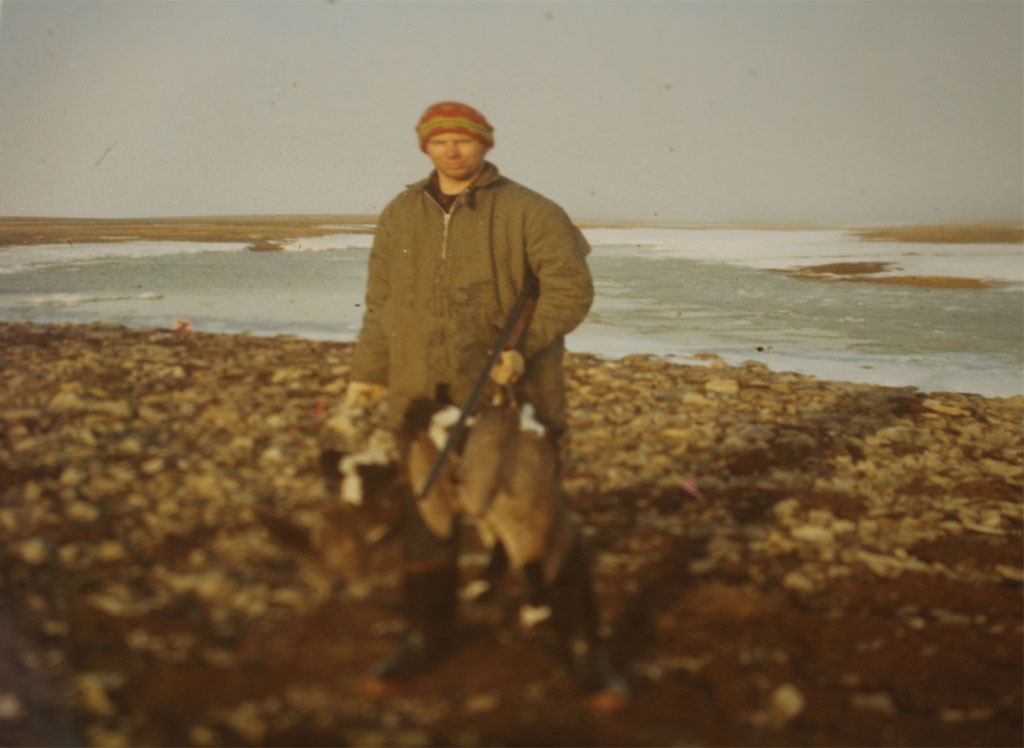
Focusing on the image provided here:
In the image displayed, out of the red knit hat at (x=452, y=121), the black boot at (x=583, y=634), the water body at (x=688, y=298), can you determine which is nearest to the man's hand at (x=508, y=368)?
the black boot at (x=583, y=634)

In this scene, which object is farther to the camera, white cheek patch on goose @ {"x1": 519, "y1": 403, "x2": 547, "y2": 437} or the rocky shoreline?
white cheek patch on goose @ {"x1": 519, "y1": 403, "x2": 547, "y2": 437}

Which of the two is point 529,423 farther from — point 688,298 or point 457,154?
point 688,298

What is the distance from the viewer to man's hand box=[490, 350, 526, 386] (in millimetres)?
2746

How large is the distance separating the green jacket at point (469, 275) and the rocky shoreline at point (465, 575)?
0.62 meters

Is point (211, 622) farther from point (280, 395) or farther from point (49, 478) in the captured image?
point (280, 395)

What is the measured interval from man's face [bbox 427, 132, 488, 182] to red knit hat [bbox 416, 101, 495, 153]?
0.02 meters

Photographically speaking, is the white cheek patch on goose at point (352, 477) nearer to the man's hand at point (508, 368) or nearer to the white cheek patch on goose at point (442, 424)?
the white cheek patch on goose at point (442, 424)

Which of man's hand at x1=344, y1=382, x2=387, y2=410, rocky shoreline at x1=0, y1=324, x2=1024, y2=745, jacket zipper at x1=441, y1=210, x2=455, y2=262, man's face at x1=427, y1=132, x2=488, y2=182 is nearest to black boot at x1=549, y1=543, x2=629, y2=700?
rocky shoreline at x1=0, y1=324, x2=1024, y2=745

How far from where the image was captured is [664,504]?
12.6 feet

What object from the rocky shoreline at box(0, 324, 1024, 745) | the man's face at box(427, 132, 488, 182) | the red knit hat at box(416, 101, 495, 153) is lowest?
the rocky shoreline at box(0, 324, 1024, 745)

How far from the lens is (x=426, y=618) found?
259cm

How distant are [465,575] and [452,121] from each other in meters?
1.51

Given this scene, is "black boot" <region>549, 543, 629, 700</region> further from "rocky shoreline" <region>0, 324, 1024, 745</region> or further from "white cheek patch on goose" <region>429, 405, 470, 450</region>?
"white cheek patch on goose" <region>429, 405, 470, 450</region>

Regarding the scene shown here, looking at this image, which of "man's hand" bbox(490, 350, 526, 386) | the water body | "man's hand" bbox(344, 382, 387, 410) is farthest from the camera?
the water body
